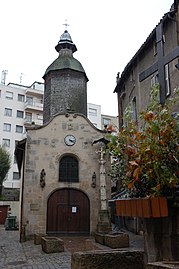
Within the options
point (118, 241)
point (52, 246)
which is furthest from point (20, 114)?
point (118, 241)

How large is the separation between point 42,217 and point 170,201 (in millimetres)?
13215

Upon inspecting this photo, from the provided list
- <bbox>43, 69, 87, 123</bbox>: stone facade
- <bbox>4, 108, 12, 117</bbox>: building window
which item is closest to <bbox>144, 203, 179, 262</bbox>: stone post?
<bbox>43, 69, 87, 123</bbox>: stone facade

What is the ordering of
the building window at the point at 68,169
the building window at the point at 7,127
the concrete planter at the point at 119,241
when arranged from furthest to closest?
the building window at the point at 7,127, the building window at the point at 68,169, the concrete planter at the point at 119,241

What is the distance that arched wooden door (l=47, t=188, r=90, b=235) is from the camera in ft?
55.1

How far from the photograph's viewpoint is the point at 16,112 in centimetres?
4362

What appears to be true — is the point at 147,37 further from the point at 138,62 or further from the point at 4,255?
the point at 4,255

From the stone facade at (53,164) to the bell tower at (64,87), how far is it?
2.59 meters

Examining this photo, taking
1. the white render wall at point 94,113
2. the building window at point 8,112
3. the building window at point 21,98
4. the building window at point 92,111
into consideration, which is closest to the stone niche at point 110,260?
the building window at point 8,112

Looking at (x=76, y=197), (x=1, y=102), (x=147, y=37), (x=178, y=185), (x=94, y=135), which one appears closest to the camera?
(x=178, y=185)

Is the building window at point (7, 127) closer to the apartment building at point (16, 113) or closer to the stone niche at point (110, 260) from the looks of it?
the apartment building at point (16, 113)

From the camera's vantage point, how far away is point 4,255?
37.4 ft

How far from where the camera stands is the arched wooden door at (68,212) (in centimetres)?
1680

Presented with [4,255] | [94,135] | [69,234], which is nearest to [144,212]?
[4,255]

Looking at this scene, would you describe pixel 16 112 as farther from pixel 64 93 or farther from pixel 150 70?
pixel 150 70
